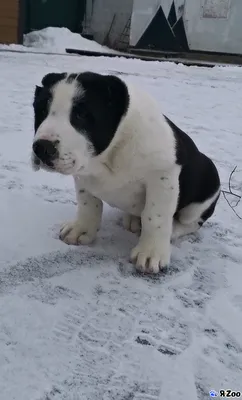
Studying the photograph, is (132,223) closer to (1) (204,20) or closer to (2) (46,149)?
(2) (46,149)

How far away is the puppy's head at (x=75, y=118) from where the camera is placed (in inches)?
71.1

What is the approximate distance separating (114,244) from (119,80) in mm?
763

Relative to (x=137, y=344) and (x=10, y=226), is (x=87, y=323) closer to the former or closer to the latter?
(x=137, y=344)

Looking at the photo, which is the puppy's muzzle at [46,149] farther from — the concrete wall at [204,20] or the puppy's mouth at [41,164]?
the concrete wall at [204,20]

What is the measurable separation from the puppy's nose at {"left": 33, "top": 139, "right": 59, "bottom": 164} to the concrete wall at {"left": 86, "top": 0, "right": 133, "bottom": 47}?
1245cm

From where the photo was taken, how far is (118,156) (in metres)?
2.07

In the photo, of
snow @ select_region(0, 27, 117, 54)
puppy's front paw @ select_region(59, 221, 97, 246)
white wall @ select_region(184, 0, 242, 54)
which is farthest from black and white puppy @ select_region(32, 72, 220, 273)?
white wall @ select_region(184, 0, 242, 54)

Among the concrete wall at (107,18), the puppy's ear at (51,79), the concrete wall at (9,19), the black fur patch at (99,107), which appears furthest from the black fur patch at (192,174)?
the concrete wall at (107,18)

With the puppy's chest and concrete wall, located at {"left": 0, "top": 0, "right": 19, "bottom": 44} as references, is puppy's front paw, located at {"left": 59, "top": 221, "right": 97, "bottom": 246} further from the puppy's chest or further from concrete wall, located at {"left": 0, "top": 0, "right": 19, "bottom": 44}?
concrete wall, located at {"left": 0, "top": 0, "right": 19, "bottom": 44}

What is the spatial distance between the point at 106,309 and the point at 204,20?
12.1 metres

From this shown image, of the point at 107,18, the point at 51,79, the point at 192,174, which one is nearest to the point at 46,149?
the point at 51,79

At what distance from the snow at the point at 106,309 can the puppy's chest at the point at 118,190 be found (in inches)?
9.3

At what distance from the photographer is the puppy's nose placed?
1.77 meters

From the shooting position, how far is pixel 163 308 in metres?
1.91
